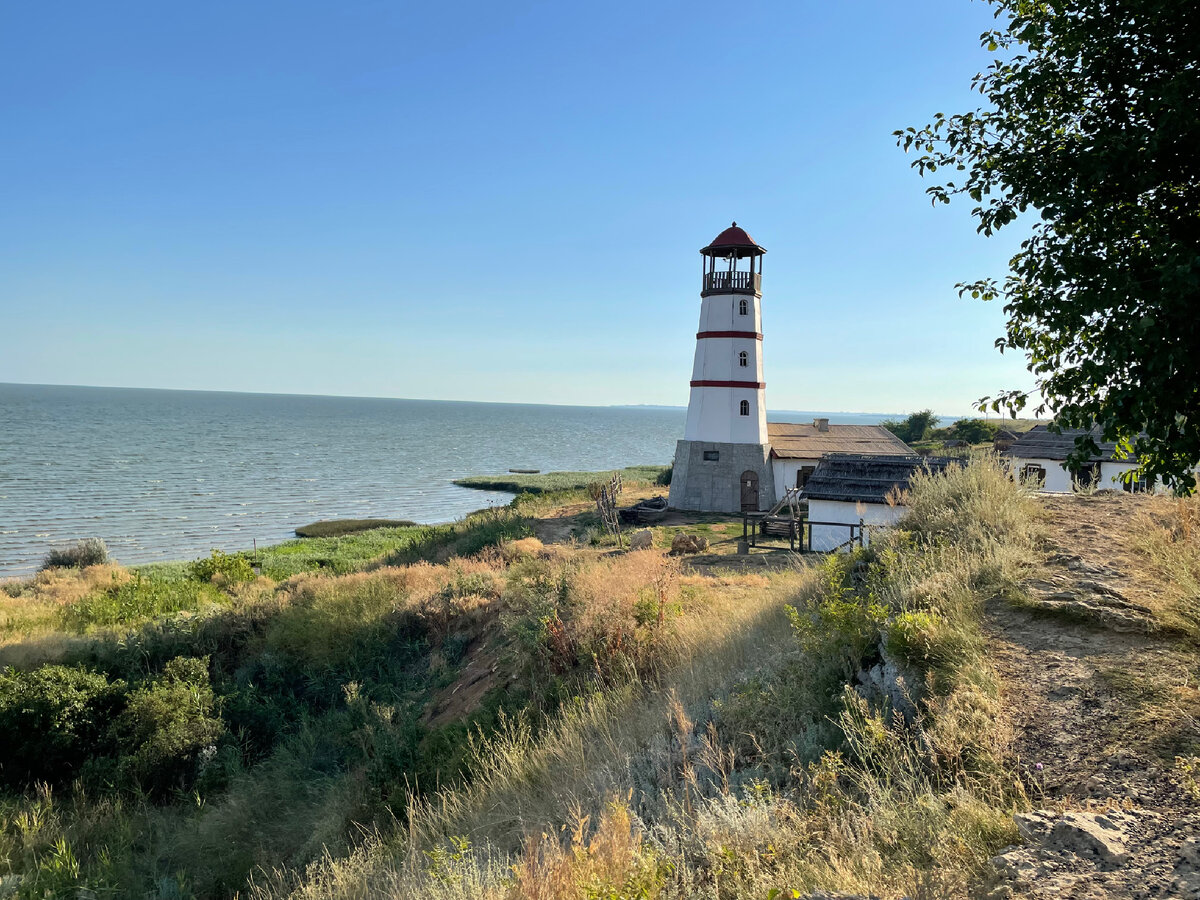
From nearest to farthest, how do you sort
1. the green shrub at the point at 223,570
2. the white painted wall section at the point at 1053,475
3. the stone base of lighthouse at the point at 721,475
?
the green shrub at the point at 223,570 < the white painted wall section at the point at 1053,475 < the stone base of lighthouse at the point at 721,475

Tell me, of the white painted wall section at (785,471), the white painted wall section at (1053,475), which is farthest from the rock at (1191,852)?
the white painted wall section at (785,471)

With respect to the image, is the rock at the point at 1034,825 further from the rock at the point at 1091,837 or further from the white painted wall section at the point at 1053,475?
the white painted wall section at the point at 1053,475

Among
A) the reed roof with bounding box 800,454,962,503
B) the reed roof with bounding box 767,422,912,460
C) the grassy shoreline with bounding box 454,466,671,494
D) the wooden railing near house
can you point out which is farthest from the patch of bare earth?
the grassy shoreline with bounding box 454,466,671,494

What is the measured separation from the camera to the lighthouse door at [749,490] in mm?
31656

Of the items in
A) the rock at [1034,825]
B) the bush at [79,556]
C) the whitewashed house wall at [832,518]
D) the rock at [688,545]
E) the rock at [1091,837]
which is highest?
the rock at [1091,837]

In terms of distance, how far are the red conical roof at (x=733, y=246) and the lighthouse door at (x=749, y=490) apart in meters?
10.1

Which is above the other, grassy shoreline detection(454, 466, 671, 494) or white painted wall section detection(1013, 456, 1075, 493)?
white painted wall section detection(1013, 456, 1075, 493)

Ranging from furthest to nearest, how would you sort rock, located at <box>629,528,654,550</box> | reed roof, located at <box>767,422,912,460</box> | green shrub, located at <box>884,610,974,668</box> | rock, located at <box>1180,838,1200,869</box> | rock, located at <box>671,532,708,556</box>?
reed roof, located at <box>767,422,912,460</box> → rock, located at <box>671,532,708,556</box> → rock, located at <box>629,528,654,550</box> → green shrub, located at <box>884,610,974,668</box> → rock, located at <box>1180,838,1200,869</box>

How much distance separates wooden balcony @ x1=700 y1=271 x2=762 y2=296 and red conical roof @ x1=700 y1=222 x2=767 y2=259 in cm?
99

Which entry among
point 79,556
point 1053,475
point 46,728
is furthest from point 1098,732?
point 79,556

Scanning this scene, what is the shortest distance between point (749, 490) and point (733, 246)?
37.0 feet

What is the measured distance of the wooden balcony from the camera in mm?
30828

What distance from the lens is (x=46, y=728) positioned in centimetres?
1092

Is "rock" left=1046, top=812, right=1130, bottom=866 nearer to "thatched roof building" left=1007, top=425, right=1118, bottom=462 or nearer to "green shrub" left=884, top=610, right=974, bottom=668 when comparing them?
"green shrub" left=884, top=610, right=974, bottom=668
